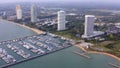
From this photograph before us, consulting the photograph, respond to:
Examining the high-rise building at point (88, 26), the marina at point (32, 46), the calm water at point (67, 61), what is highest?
the high-rise building at point (88, 26)

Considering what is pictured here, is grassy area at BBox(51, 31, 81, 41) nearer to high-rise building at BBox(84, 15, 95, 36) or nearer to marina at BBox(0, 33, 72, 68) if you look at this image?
marina at BBox(0, 33, 72, 68)

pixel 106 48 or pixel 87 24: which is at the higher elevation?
pixel 87 24

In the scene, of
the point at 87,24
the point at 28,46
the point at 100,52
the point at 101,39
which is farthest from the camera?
the point at 87,24

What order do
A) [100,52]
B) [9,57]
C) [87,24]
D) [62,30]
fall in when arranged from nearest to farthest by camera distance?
[9,57] < [100,52] < [87,24] < [62,30]

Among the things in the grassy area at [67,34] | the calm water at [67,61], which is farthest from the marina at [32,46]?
the grassy area at [67,34]

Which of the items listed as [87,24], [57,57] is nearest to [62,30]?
[87,24]

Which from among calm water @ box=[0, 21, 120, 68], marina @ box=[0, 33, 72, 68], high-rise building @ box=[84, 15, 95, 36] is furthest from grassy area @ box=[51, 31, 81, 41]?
calm water @ box=[0, 21, 120, 68]

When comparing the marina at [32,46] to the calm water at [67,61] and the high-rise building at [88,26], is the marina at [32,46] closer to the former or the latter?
the calm water at [67,61]

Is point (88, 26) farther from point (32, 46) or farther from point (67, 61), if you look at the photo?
point (67, 61)

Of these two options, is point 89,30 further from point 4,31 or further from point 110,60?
point 4,31
